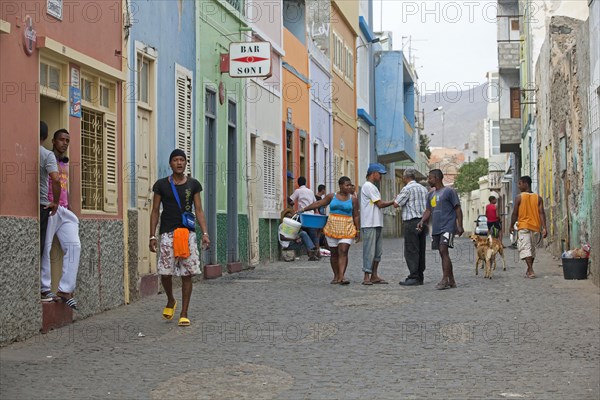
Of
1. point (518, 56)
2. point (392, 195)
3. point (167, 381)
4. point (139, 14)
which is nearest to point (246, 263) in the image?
point (139, 14)

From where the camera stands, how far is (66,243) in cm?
1089

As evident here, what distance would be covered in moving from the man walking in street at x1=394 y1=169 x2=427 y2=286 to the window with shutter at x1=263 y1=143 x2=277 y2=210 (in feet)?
20.9

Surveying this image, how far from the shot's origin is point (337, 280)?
16.0 m

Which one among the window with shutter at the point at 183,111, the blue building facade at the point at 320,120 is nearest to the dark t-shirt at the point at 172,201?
the window with shutter at the point at 183,111

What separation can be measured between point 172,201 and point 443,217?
5728 millimetres

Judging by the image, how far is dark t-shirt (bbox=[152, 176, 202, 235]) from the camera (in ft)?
36.2

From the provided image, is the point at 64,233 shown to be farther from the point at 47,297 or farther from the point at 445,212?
the point at 445,212

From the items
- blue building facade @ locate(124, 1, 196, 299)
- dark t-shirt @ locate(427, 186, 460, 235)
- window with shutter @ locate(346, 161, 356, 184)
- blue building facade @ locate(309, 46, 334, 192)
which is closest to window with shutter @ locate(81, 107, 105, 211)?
blue building facade @ locate(124, 1, 196, 299)

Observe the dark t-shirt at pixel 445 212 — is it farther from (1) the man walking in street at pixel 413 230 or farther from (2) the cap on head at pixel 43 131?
(2) the cap on head at pixel 43 131

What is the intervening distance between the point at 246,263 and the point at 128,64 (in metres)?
7.36

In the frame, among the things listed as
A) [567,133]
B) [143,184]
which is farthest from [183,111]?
[567,133]

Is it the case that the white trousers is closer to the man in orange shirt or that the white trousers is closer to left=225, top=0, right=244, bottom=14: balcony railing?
the man in orange shirt

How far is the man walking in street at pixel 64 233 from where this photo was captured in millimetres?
10781

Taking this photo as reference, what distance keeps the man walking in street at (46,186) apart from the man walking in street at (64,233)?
5 centimetres
